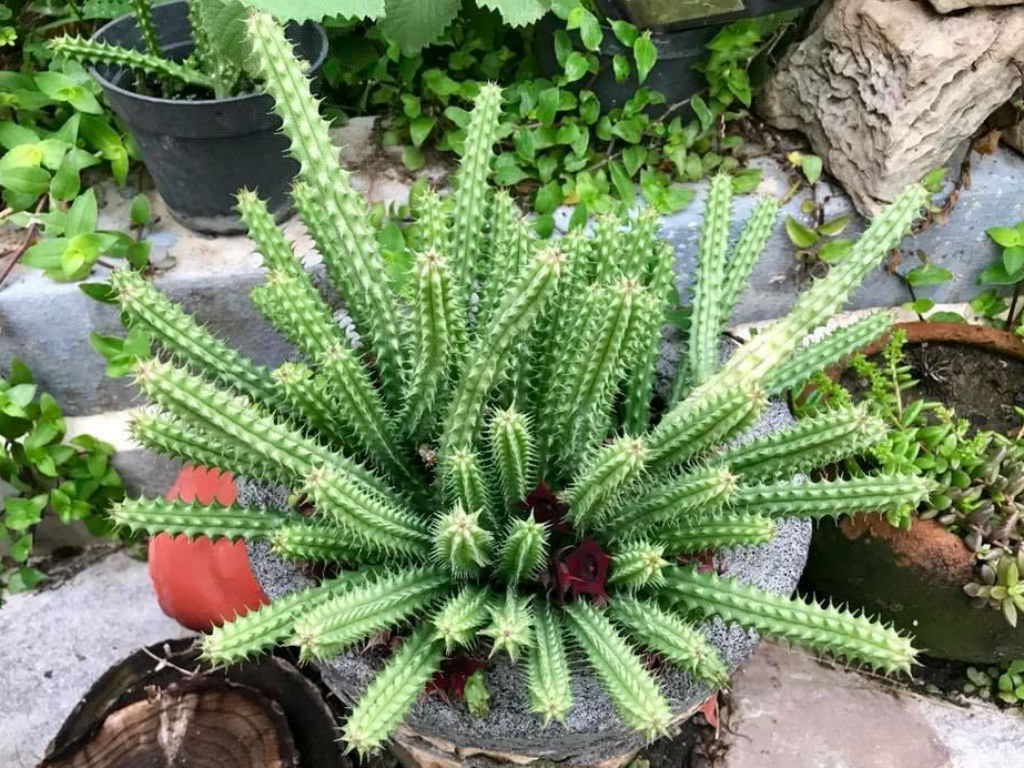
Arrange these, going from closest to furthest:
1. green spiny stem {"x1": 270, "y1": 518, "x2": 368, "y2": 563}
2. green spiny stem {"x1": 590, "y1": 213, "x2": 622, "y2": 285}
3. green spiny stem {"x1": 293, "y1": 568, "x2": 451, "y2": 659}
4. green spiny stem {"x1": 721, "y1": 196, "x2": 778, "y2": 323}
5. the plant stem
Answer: green spiny stem {"x1": 293, "y1": 568, "x2": 451, "y2": 659}
green spiny stem {"x1": 270, "y1": 518, "x2": 368, "y2": 563}
green spiny stem {"x1": 590, "y1": 213, "x2": 622, "y2": 285}
green spiny stem {"x1": 721, "y1": 196, "x2": 778, "y2": 323}
the plant stem

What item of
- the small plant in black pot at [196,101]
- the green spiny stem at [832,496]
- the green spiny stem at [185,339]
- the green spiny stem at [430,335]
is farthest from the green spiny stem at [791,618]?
the small plant in black pot at [196,101]

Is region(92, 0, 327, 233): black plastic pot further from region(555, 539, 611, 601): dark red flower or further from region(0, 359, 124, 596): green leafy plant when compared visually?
region(555, 539, 611, 601): dark red flower

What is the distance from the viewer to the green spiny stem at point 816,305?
A: 1147mm

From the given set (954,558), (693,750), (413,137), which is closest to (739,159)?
(413,137)

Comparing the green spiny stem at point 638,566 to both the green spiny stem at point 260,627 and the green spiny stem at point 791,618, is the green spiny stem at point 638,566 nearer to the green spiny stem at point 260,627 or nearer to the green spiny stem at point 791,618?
the green spiny stem at point 791,618

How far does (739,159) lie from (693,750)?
3.43 feet

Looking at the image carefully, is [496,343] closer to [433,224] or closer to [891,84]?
[433,224]

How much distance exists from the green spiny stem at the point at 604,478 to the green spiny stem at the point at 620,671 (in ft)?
0.34

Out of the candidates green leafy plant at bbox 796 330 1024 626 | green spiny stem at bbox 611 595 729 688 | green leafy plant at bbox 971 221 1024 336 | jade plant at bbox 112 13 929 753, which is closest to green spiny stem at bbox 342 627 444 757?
jade plant at bbox 112 13 929 753

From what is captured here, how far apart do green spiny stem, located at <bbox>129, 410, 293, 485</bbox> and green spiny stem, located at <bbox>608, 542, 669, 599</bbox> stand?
378mm

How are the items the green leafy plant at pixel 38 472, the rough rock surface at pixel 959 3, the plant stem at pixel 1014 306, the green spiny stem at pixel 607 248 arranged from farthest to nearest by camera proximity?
the plant stem at pixel 1014 306
the green leafy plant at pixel 38 472
the rough rock surface at pixel 959 3
the green spiny stem at pixel 607 248

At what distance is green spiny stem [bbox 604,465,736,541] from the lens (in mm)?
964

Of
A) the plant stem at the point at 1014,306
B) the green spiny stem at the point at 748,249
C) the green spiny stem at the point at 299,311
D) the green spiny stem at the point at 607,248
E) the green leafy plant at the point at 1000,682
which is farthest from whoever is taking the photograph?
the plant stem at the point at 1014,306

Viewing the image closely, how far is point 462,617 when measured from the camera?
969 mm
